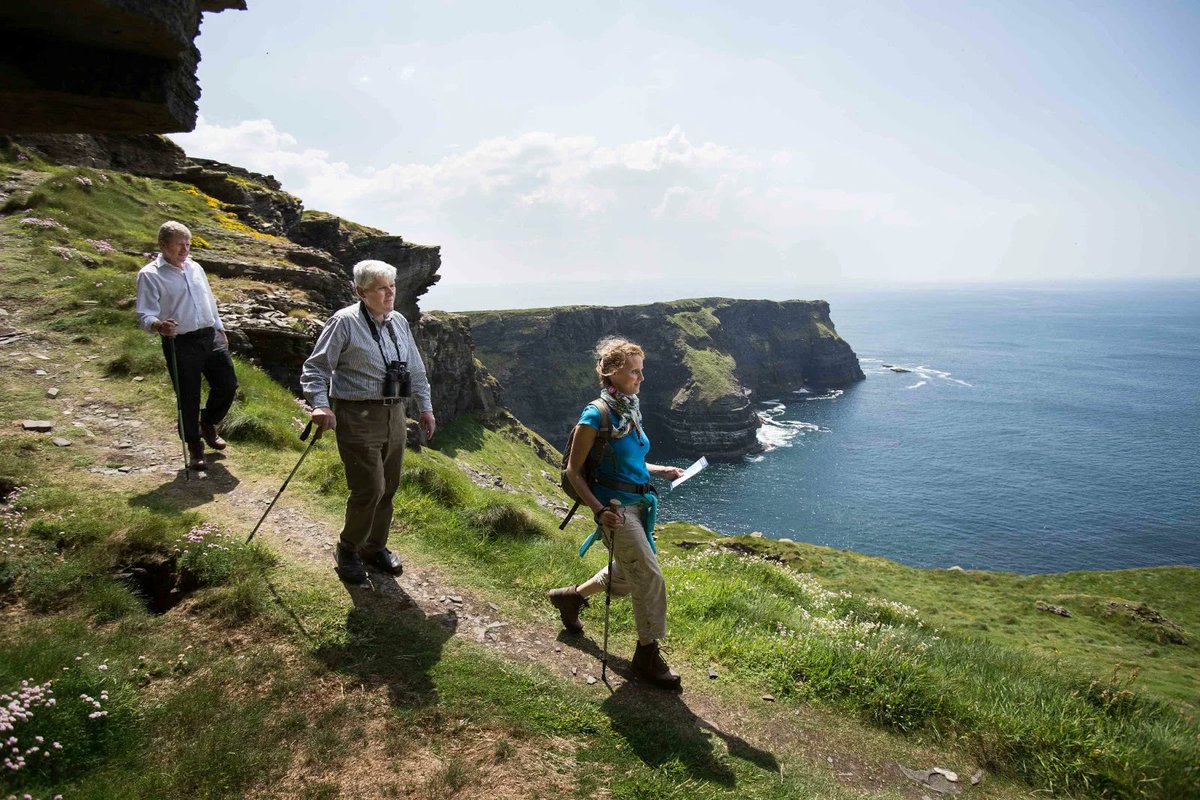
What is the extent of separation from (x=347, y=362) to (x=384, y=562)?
2597 millimetres

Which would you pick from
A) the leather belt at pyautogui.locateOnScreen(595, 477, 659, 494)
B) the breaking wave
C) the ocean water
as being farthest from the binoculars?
the breaking wave

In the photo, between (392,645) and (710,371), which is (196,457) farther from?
(710,371)

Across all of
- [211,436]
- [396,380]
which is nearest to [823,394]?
[211,436]

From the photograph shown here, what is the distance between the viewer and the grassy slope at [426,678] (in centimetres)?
448

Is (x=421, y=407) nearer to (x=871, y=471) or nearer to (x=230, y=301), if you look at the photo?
(x=230, y=301)

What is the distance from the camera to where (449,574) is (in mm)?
7926

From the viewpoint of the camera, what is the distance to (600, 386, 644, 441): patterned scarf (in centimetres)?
596

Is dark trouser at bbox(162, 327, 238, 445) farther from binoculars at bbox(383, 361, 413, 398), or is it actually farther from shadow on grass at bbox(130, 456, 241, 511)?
binoculars at bbox(383, 361, 413, 398)

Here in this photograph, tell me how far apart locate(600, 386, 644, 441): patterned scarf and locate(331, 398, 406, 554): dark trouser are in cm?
257

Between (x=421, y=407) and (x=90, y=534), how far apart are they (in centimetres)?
369

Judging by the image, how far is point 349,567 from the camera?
22.5ft

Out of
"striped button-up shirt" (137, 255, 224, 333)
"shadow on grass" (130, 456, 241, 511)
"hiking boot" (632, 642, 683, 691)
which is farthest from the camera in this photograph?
"striped button-up shirt" (137, 255, 224, 333)

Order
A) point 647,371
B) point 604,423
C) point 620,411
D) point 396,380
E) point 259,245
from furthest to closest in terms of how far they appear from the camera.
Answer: point 647,371 → point 259,245 → point 396,380 → point 620,411 → point 604,423

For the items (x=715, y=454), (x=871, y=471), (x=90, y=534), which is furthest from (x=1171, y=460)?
(x=90, y=534)
